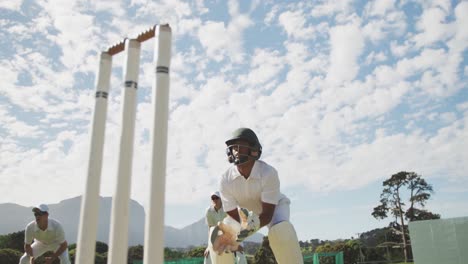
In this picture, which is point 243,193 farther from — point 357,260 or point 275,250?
point 357,260

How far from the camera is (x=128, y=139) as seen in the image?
3.14 meters

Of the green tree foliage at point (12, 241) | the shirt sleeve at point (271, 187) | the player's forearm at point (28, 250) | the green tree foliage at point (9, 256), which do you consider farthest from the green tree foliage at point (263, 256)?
the shirt sleeve at point (271, 187)

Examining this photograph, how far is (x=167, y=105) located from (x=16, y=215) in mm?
221298

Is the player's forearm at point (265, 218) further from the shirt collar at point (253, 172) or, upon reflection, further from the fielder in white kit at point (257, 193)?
the shirt collar at point (253, 172)

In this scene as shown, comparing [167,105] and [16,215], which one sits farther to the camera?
[16,215]

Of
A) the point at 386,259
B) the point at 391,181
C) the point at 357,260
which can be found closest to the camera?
the point at 357,260

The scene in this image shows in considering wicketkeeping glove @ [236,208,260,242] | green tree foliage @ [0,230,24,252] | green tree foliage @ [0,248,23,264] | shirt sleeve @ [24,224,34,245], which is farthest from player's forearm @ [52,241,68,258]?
green tree foliage @ [0,230,24,252]

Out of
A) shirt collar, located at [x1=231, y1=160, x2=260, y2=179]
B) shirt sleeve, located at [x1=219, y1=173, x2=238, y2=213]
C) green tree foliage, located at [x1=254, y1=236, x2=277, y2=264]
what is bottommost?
green tree foliage, located at [x1=254, y1=236, x2=277, y2=264]

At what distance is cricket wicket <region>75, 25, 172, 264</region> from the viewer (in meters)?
2.65

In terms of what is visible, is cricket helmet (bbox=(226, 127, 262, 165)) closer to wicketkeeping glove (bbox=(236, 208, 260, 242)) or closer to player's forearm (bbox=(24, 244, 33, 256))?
wicketkeeping glove (bbox=(236, 208, 260, 242))

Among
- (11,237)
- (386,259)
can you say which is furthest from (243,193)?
(386,259)

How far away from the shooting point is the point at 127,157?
10.1ft

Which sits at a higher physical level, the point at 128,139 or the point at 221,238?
the point at 128,139

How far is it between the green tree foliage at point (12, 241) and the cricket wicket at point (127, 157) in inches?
1019
